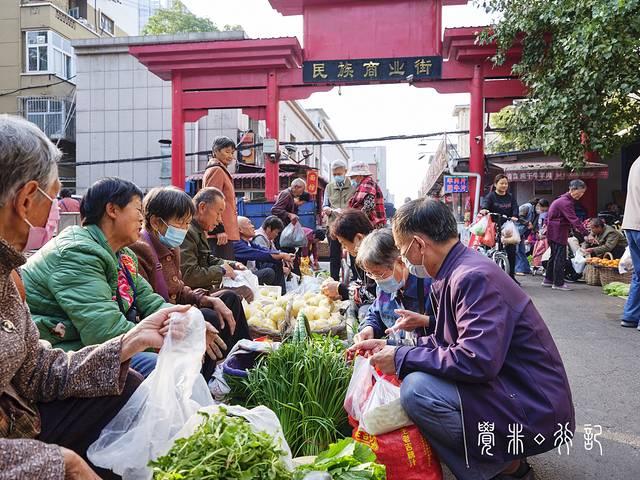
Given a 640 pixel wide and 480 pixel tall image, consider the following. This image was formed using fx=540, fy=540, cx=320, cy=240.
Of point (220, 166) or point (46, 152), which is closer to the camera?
point (46, 152)

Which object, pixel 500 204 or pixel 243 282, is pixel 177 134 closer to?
pixel 500 204

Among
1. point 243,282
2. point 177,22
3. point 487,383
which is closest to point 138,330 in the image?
point 487,383

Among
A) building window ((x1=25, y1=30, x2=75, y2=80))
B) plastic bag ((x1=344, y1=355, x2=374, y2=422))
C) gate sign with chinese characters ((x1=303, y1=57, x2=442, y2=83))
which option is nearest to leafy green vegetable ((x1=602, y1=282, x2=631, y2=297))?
gate sign with chinese characters ((x1=303, y1=57, x2=442, y2=83))

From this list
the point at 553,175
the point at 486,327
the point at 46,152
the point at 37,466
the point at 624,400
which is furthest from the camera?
the point at 553,175

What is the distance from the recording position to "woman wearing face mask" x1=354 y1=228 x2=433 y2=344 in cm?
312

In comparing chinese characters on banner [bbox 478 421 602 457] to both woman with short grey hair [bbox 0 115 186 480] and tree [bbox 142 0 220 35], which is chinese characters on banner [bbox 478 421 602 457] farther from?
tree [bbox 142 0 220 35]

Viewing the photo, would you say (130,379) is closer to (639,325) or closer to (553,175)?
(639,325)

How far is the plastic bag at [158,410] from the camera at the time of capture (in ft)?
6.10

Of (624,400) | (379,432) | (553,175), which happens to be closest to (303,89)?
(553,175)

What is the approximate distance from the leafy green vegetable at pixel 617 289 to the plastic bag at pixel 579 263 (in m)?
1.28

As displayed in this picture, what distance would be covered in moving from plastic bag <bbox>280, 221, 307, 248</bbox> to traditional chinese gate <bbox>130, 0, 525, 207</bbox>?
11.9 ft

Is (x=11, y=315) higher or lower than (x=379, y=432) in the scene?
higher

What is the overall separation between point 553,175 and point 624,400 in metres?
11.2

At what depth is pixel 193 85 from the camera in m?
11.8
